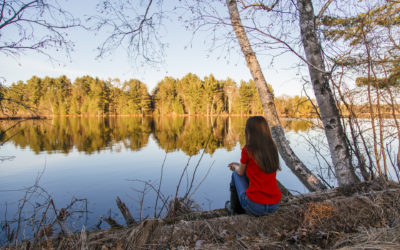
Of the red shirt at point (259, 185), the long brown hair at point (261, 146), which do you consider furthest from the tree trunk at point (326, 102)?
the red shirt at point (259, 185)

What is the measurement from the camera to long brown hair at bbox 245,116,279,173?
193cm

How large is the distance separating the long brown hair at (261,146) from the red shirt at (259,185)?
66 millimetres

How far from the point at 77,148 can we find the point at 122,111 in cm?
4667

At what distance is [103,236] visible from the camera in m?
1.69

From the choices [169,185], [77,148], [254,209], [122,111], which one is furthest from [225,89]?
[254,209]

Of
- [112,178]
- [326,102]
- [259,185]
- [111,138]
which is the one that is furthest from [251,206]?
[111,138]

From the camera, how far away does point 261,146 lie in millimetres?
1986

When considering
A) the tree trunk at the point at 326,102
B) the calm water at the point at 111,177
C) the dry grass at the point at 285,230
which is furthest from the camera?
the calm water at the point at 111,177

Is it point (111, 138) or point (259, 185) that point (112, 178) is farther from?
point (111, 138)

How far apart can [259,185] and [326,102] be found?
1.75 metres

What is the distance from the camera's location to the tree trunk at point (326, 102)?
109 inches

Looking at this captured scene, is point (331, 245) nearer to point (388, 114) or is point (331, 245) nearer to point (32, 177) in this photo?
point (388, 114)

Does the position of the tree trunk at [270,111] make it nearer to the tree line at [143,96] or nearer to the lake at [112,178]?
the lake at [112,178]

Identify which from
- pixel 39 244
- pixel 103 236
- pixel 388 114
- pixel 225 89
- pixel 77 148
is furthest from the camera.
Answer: pixel 225 89
